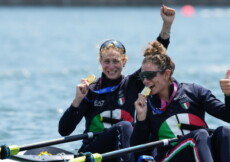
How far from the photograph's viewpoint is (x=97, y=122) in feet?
24.0

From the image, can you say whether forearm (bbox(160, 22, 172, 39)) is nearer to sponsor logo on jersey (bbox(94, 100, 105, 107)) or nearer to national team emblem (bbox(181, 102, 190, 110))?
sponsor logo on jersey (bbox(94, 100, 105, 107))

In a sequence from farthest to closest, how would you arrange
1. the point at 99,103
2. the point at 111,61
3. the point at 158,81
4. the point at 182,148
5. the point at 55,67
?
the point at 55,67 → the point at 99,103 → the point at 111,61 → the point at 158,81 → the point at 182,148

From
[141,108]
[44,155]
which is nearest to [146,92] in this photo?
[141,108]

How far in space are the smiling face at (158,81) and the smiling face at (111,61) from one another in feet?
2.42

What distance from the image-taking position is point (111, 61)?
7117 mm

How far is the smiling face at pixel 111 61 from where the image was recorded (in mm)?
7129

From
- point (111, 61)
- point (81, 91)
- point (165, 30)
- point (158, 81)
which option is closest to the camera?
point (158, 81)

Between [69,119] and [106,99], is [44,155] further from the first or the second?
[106,99]

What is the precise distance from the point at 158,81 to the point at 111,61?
85 centimetres

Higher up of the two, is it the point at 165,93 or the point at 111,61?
the point at 111,61

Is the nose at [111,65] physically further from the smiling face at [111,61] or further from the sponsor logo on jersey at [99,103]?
the sponsor logo on jersey at [99,103]
